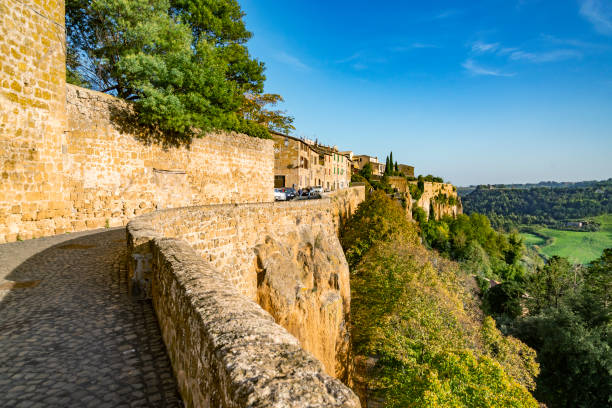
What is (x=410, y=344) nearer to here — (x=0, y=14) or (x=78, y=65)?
(x=0, y=14)

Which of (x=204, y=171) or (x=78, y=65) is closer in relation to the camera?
(x=78, y=65)

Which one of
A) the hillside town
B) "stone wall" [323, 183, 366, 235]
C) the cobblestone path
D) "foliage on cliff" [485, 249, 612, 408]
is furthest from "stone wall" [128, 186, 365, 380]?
the hillside town

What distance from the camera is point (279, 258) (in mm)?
13188

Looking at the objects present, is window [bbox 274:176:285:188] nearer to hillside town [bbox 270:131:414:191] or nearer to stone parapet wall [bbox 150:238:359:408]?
hillside town [bbox 270:131:414:191]

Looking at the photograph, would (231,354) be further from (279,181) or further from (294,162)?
(279,181)

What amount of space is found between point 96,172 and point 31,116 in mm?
2923

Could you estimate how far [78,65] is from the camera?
15.1 m

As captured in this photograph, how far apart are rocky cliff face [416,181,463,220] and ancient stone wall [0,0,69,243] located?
6037 cm

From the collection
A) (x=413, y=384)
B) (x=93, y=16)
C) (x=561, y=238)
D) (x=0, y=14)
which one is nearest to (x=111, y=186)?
(x=0, y=14)

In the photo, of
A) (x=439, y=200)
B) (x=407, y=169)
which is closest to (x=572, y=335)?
(x=439, y=200)

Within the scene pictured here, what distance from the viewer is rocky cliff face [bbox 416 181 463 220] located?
225ft

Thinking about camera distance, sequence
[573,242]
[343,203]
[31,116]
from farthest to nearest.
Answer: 1. [573,242]
2. [343,203]
3. [31,116]

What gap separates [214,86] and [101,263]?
10621 millimetres

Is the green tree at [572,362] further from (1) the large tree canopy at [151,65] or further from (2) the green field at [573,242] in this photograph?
(2) the green field at [573,242]
